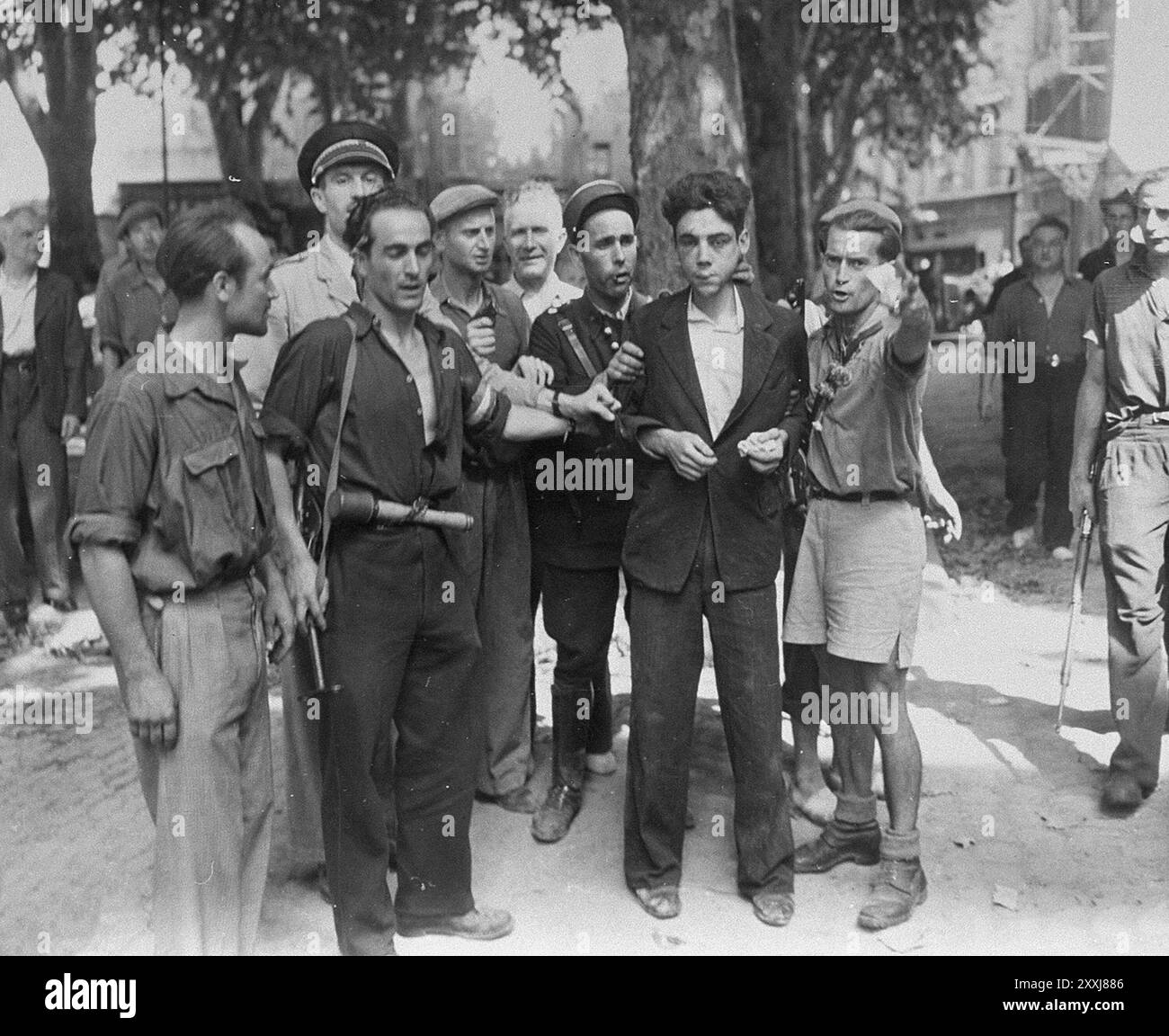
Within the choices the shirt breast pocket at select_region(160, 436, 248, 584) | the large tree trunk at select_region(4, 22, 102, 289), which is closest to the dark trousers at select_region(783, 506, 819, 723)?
the shirt breast pocket at select_region(160, 436, 248, 584)

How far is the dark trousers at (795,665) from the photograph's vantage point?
4.83m

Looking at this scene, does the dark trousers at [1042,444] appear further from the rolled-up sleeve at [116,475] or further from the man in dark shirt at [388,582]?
the rolled-up sleeve at [116,475]

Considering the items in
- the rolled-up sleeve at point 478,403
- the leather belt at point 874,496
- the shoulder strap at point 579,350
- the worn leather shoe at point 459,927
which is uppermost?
the shoulder strap at point 579,350

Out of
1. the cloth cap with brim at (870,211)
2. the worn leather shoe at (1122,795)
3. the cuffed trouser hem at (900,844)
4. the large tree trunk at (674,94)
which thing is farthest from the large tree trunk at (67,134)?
the worn leather shoe at (1122,795)

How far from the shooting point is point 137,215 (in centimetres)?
729

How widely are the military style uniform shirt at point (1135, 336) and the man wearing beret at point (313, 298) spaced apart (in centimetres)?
268

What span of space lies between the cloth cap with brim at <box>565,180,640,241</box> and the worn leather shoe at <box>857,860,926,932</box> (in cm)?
232

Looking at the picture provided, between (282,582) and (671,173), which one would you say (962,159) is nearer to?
(671,173)

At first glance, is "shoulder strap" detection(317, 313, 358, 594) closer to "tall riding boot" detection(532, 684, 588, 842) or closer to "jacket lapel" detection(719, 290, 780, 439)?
"jacket lapel" detection(719, 290, 780, 439)

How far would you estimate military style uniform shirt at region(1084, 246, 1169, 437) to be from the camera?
4.80 m

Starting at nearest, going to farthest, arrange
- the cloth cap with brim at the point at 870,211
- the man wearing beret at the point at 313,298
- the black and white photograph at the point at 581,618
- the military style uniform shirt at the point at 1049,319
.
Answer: the black and white photograph at the point at 581,618 → the cloth cap with brim at the point at 870,211 → the man wearing beret at the point at 313,298 → the military style uniform shirt at the point at 1049,319

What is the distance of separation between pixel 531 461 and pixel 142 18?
7593mm

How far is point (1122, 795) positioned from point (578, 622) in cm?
207

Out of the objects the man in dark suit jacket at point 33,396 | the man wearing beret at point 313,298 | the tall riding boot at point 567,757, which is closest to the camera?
the man wearing beret at point 313,298
